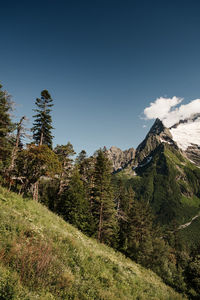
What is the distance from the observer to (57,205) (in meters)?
32.0

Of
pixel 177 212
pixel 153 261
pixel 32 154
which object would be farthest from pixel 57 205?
pixel 177 212

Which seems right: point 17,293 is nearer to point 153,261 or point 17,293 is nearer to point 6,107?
point 6,107

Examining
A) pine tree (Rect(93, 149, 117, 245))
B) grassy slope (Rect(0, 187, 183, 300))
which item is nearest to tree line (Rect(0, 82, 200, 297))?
pine tree (Rect(93, 149, 117, 245))

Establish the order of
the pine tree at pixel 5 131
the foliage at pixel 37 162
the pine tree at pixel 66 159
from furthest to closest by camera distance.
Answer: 1. the pine tree at pixel 66 159
2. the pine tree at pixel 5 131
3. the foliage at pixel 37 162

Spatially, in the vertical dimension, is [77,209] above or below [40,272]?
below

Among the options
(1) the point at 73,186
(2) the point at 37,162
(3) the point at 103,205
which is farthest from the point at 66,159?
(2) the point at 37,162

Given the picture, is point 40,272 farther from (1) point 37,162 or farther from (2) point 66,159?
(2) point 66,159

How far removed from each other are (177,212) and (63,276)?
222 meters

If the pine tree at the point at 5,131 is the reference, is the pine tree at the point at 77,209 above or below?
below

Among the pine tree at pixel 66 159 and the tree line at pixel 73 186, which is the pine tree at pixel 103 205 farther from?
the pine tree at pixel 66 159

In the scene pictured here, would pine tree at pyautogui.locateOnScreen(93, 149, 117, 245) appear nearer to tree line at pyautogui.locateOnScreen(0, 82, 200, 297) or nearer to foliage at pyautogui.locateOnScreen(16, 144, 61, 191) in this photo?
tree line at pyautogui.locateOnScreen(0, 82, 200, 297)

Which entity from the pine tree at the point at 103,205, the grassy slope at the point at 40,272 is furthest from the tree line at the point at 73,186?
the grassy slope at the point at 40,272

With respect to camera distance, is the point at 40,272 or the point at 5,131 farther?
the point at 5,131

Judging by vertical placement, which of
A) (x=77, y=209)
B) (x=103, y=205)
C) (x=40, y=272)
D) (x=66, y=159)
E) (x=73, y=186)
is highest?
(x=66, y=159)
